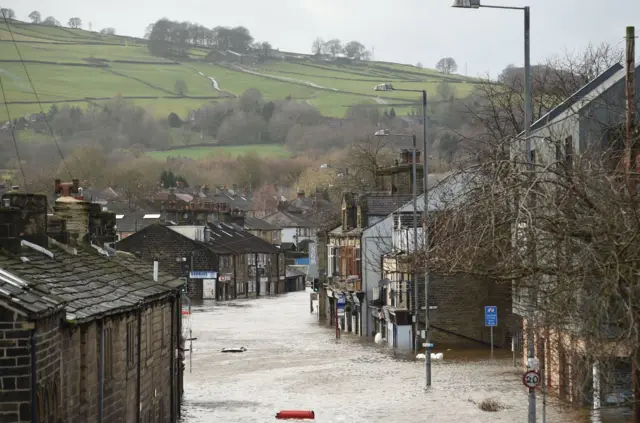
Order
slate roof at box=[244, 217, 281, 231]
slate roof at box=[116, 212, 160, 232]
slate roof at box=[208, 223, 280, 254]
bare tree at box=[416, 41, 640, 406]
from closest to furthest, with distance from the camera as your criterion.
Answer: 1. bare tree at box=[416, 41, 640, 406]
2. slate roof at box=[208, 223, 280, 254]
3. slate roof at box=[116, 212, 160, 232]
4. slate roof at box=[244, 217, 281, 231]

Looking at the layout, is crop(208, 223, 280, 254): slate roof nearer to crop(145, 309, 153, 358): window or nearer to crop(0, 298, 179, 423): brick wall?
crop(0, 298, 179, 423): brick wall

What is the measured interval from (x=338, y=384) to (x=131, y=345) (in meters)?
19.4

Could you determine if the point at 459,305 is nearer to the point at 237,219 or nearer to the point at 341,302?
the point at 341,302

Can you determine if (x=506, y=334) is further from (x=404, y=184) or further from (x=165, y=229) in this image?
(x=165, y=229)

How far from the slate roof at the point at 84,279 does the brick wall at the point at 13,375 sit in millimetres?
1512

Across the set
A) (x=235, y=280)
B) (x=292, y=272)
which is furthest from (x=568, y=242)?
(x=292, y=272)

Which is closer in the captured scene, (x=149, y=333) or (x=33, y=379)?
(x=33, y=379)

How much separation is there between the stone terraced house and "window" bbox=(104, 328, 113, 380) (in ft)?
0.08

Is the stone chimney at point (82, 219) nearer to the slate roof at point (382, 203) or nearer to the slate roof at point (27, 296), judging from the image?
the slate roof at point (27, 296)

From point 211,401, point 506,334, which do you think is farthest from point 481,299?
point 211,401

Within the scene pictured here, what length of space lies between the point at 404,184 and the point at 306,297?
174ft

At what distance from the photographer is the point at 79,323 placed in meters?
19.0

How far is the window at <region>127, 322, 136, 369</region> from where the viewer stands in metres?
25.1

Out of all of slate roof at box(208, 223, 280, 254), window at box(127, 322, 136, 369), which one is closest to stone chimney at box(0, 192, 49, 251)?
window at box(127, 322, 136, 369)
